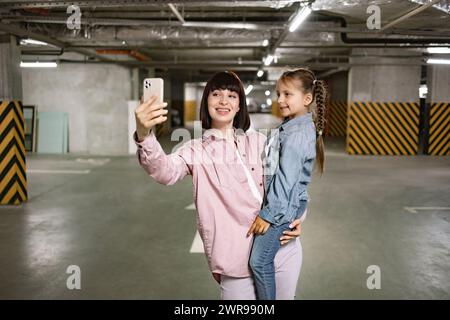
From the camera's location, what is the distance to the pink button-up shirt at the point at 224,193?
1.48 metres

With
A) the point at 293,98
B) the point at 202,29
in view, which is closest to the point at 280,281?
the point at 293,98

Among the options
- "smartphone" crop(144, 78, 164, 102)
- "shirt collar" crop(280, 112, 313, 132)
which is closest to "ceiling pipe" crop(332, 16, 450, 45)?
"shirt collar" crop(280, 112, 313, 132)

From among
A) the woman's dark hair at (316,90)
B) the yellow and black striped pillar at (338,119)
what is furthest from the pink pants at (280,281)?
the yellow and black striped pillar at (338,119)

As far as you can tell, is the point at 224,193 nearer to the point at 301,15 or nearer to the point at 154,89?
the point at 154,89

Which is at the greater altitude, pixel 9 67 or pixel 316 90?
pixel 9 67

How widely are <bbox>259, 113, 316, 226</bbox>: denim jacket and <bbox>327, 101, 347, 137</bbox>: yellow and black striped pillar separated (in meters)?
16.8

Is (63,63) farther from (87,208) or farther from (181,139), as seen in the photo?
(181,139)

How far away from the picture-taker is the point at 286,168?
151 cm

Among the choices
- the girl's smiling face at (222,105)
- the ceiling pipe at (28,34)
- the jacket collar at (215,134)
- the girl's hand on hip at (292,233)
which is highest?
the ceiling pipe at (28,34)

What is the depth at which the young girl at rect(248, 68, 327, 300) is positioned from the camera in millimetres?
1494

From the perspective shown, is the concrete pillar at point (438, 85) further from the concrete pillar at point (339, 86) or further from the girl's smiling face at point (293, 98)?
the girl's smiling face at point (293, 98)

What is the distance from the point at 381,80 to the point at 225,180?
11.6m

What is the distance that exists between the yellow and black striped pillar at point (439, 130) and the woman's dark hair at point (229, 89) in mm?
11834

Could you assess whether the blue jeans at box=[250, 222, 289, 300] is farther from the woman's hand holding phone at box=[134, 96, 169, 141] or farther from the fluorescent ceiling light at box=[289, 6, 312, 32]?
the fluorescent ceiling light at box=[289, 6, 312, 32]
